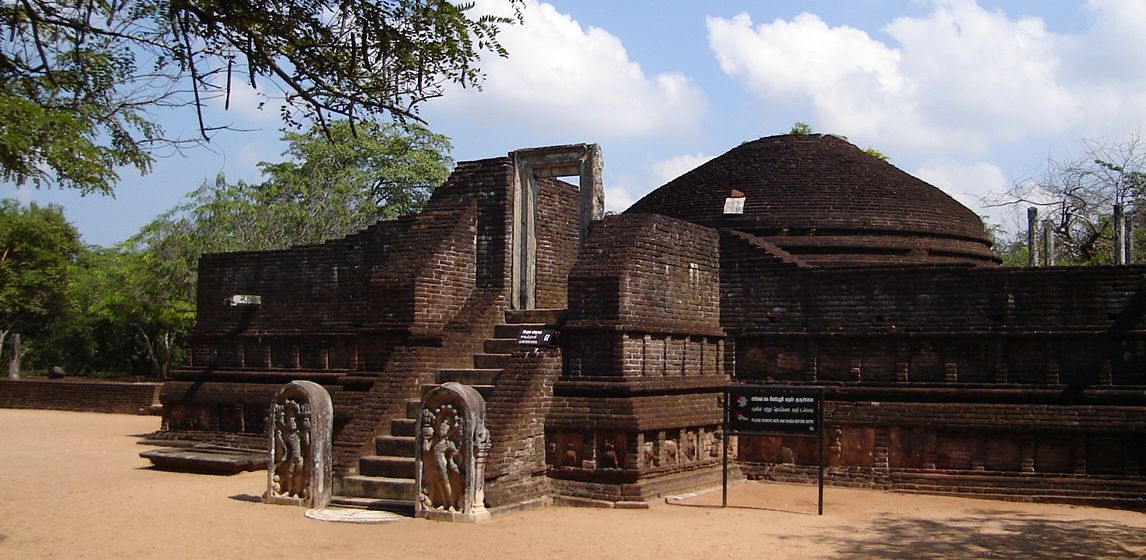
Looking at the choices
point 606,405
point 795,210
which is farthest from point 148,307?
point 606,405

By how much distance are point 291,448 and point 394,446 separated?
1.13 metres

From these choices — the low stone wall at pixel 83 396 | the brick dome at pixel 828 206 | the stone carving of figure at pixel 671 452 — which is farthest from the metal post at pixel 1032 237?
the low stone wall at pixel 83 396

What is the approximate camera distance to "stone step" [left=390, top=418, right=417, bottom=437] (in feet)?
40.2

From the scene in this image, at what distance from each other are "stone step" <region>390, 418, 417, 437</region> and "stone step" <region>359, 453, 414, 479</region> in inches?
19.2

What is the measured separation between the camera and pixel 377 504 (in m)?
11.1

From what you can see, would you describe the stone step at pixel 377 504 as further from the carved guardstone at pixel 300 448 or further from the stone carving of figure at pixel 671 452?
the stone carving of figure at pixel 671 452

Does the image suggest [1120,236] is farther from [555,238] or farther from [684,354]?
[555,238]

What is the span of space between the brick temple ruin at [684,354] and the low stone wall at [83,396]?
11.4m

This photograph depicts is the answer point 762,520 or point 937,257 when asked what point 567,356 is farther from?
point 937,257

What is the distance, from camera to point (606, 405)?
39.8 feet

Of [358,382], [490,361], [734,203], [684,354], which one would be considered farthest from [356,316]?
[734,203]

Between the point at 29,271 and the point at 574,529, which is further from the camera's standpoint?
the point at 29,271

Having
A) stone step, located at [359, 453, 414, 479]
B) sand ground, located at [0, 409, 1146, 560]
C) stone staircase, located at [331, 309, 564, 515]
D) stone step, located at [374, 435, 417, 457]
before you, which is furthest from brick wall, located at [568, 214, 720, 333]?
stone step, located at [359, 453, 414, 479]

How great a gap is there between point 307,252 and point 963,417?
390 inches
